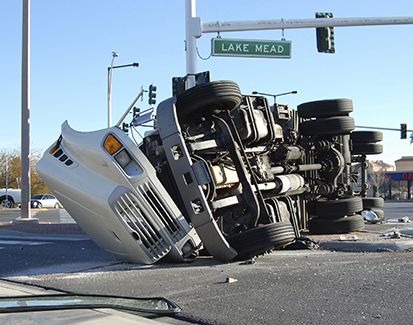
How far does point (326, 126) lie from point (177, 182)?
14.8ft

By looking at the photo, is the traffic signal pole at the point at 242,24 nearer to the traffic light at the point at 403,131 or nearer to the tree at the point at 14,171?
the traffic light at the point at 403,131

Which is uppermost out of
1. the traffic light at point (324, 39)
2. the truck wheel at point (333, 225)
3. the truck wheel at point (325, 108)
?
the traffic light at point (324, 39)

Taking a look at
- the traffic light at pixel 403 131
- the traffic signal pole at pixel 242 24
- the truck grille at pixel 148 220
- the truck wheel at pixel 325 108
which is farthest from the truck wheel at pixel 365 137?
the traffic light at pixel 403 131

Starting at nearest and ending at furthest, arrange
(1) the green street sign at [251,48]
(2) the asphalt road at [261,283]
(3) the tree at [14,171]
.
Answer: (2) the asphalt road at [261,283] < (1) the green street sign at [251,48] < (3) the tree at [14,171]

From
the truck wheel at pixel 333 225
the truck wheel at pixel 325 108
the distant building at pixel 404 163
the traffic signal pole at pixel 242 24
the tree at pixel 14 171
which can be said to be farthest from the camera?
the distant building at pixel 404 163

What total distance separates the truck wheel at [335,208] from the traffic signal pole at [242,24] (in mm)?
3604

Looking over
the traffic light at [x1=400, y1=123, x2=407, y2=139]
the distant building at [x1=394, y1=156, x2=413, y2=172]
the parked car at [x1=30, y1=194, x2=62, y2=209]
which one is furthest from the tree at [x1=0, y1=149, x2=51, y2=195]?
the distant building at [x1=394, y1=156, x2=413, y2=172]

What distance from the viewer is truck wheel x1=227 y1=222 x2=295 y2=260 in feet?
17.0

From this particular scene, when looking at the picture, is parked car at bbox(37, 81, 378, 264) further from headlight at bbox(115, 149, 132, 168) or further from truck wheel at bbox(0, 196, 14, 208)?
truck wheel at bbox(0, 196, 14, 208)

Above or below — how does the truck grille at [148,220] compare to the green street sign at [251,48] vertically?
below

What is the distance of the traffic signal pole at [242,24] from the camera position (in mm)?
10500

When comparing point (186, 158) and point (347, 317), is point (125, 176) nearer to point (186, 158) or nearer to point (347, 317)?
point (186, 158)

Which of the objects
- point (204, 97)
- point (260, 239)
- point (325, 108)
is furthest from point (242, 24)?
point (260, 239)

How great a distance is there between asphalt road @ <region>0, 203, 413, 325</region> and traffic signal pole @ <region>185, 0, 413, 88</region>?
503 centimetres
